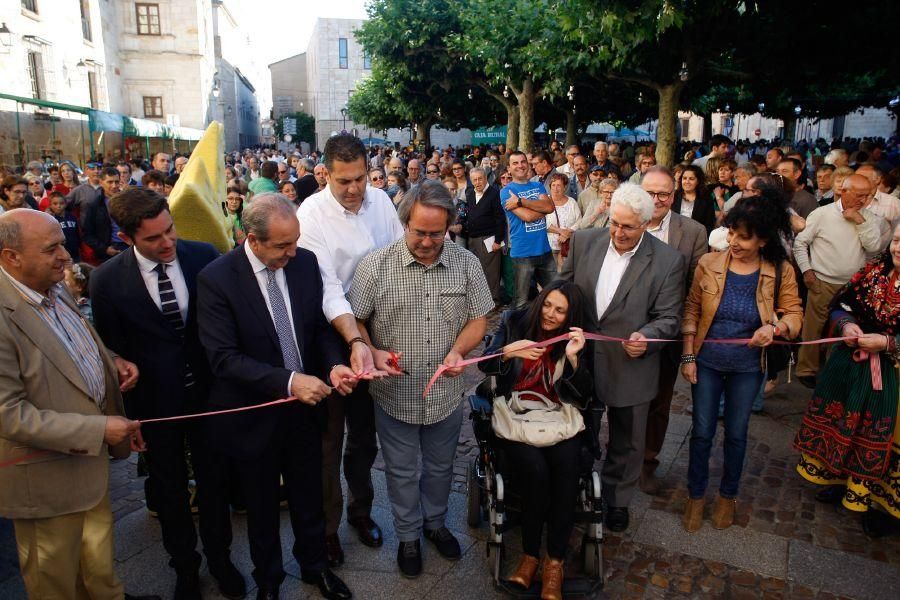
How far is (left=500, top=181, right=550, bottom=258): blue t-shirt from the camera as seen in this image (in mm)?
7617

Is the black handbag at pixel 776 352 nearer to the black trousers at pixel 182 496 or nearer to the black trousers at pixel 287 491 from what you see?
the black trousers at pixel 287 491

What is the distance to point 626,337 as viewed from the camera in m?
3.74

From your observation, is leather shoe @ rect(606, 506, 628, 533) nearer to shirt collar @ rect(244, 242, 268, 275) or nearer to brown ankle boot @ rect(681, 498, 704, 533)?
brown ankle boot @ rect(681, 498, 704, 533)

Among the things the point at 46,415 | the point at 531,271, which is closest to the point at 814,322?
the point at 531,271

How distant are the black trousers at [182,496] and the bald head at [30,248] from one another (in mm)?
986

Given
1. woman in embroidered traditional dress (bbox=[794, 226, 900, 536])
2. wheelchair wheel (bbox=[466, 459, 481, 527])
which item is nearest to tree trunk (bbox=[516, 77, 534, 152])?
woman in embroidered traditional dress (bbox=[794, 226, 900, 536])

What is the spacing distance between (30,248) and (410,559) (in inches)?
93.8

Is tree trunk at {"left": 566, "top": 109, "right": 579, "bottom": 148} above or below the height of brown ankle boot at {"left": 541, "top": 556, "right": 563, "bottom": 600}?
above

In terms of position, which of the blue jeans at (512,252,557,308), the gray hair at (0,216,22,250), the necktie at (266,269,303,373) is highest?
the gray hair at (0,216,22,250)

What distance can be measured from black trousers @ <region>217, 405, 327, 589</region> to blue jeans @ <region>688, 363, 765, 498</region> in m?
2.28

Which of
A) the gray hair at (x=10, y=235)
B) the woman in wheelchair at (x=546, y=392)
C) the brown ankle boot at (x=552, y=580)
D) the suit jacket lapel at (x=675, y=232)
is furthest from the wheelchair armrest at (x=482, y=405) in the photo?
the gray hair at (x=10, y=235)

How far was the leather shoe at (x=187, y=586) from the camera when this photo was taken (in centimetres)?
328

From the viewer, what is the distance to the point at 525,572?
3338mm

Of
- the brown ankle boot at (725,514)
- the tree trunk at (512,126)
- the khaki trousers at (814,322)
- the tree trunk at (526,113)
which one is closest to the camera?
the brown ankle boot at (725,514)
